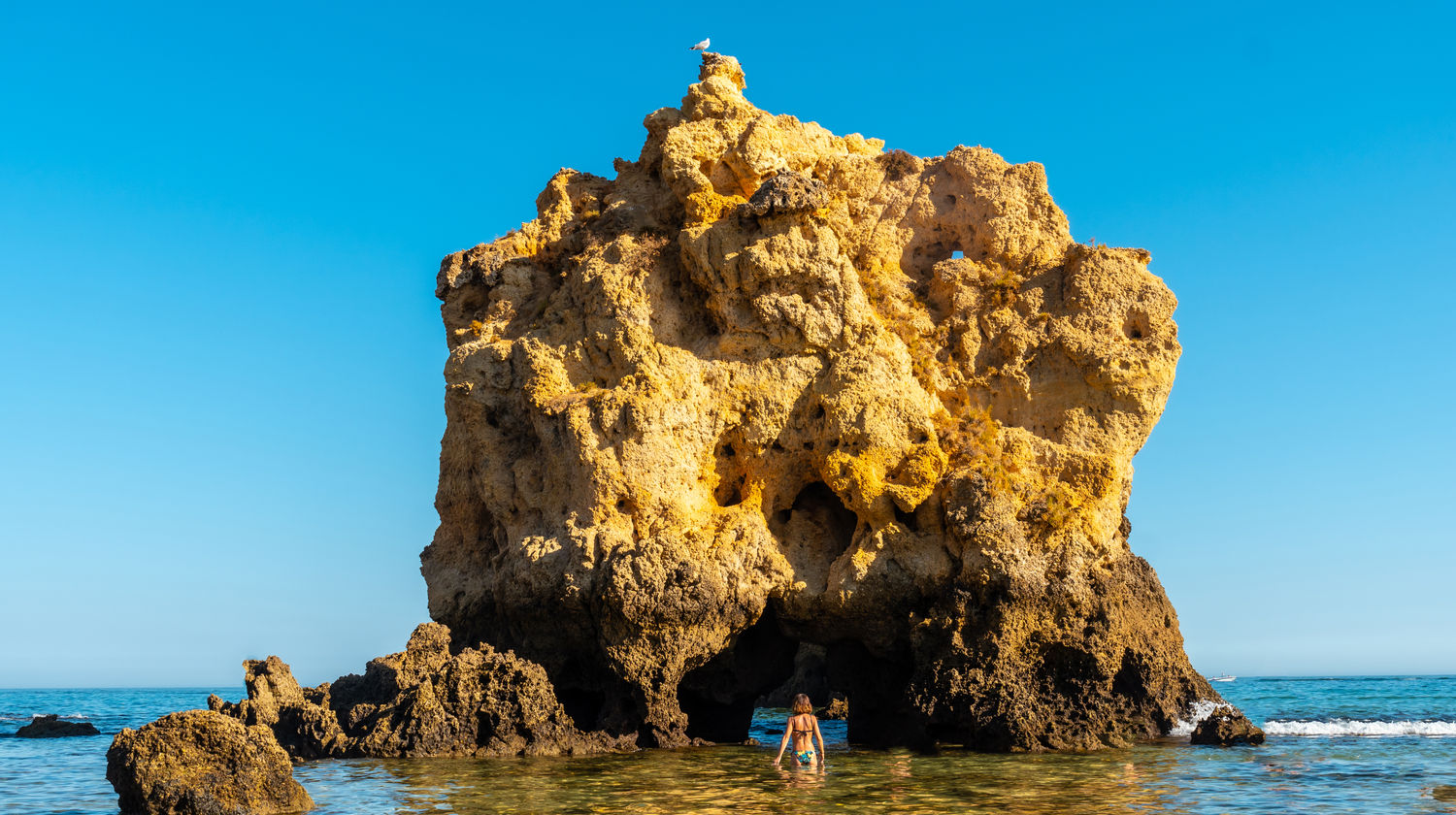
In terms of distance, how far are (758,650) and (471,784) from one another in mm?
7586

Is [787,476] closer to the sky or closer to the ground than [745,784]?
closer to the sky

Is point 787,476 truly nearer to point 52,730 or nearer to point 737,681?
point 737,681

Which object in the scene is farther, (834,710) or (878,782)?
(834,710)

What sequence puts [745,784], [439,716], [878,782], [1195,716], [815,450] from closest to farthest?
[745,784] → [878,782] → [439,716] → [815,450] → [1195,716]

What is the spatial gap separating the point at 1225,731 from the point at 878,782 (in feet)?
24.6

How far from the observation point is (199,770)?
12.9m

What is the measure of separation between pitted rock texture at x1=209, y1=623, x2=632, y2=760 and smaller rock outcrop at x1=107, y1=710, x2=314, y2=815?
427 centimetres

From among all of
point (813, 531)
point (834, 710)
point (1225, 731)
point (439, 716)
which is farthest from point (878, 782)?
point (834, 710)

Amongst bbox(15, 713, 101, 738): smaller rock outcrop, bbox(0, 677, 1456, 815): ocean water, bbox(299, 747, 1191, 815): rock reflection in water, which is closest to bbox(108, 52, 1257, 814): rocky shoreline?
bbox(0, 677, 1456, 815): ocean water

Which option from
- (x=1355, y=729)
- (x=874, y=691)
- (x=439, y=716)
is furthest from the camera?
(x=1355, y=729)

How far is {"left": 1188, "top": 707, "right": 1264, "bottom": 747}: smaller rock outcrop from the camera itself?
61.8ft

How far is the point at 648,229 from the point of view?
21.8 meters

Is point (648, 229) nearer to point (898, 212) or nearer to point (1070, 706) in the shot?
point (898, 212)

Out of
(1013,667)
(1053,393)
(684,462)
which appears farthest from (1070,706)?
(684,462)
